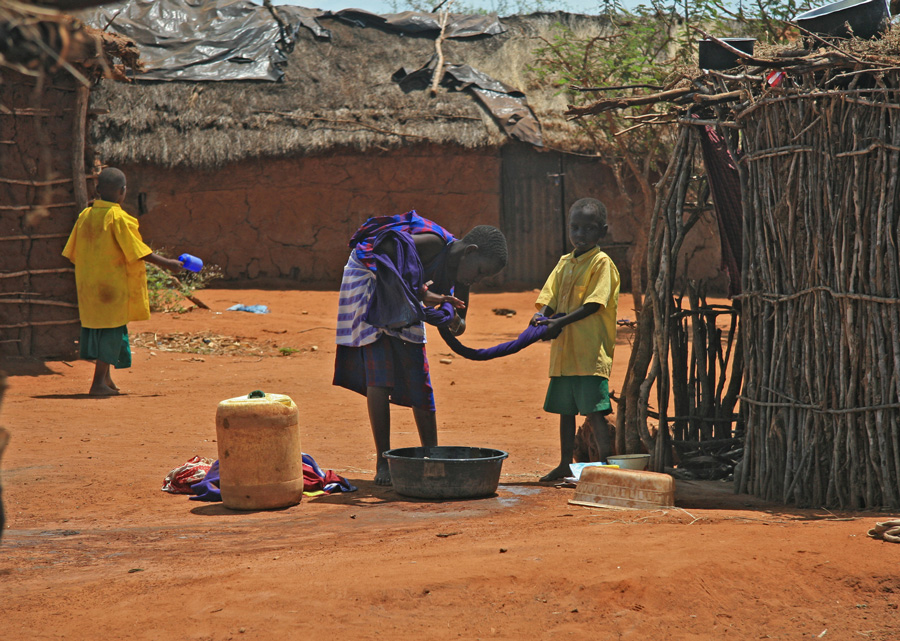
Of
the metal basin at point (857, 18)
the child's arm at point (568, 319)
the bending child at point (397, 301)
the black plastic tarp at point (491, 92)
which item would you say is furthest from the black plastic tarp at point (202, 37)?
the metal basin at point (857, 18)

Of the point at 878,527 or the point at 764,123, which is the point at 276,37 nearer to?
the point at 764,123

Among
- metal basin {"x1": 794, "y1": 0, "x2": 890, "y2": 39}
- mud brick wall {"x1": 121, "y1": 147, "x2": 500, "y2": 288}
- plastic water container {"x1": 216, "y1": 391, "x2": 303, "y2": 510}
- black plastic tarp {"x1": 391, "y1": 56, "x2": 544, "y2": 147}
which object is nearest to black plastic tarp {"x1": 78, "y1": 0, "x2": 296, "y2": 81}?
mud brick wall {"x1": 121, "y1": 147, "x2": 500, "y2": 288}

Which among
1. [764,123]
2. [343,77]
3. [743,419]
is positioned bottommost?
[743,419]

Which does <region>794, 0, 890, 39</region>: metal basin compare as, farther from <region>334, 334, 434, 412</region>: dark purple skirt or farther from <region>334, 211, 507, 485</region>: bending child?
<region>334, 334, 434, 412</region>: dark purple skirt

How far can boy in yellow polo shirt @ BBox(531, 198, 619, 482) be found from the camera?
506 cm

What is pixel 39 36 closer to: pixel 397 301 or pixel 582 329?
pixel 397 301

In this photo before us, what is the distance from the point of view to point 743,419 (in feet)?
17.0

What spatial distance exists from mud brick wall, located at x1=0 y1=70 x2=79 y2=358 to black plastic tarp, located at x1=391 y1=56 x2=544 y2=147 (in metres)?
7.47

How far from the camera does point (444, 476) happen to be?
14.9 ft

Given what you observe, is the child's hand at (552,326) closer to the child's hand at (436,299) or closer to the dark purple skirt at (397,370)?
the child's hand at (436,299)

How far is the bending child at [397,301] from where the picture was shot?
4.80 meters

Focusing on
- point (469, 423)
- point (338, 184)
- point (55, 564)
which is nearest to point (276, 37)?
point (338, 184)

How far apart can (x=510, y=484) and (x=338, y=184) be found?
10024 mm

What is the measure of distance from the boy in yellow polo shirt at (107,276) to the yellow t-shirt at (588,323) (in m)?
3.80
